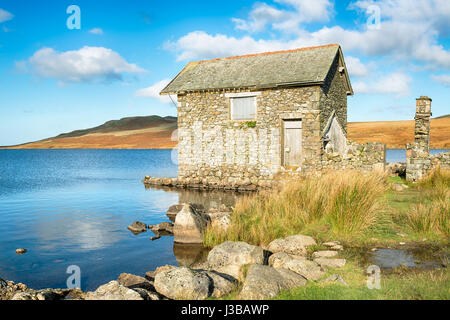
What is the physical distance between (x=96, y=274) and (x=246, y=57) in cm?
1568

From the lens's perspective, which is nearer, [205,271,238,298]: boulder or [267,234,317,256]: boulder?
[205,271,238,298]: boulder

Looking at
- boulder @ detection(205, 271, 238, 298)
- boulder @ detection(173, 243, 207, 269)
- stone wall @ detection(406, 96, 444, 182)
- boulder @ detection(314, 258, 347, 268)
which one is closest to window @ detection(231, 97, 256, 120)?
stone wall @ detection(406, 96, 444, 182)

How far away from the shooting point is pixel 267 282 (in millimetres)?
5145

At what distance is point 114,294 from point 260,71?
608 inches

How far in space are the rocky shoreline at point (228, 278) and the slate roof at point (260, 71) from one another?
436 inches

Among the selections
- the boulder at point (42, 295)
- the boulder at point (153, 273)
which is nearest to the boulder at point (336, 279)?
the boulder at point (153, 273)

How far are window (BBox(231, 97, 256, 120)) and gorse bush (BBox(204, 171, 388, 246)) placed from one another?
29.5ft

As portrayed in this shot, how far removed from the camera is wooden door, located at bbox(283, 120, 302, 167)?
686 inches

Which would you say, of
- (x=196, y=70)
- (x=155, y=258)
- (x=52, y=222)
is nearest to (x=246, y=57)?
(x=196, y=70)

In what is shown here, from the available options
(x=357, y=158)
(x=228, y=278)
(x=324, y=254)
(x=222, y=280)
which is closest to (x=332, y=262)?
(x=324, y=254)

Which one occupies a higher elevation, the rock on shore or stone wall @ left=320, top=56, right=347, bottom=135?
stone wall @ left=320, top=56, right=347, bottom=135

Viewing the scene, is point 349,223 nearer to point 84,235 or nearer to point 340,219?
point 340,219

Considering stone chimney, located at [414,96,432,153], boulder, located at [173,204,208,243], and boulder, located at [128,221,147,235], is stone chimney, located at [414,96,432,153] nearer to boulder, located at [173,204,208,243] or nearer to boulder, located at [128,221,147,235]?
boulder, located at [173,204,208,243]
